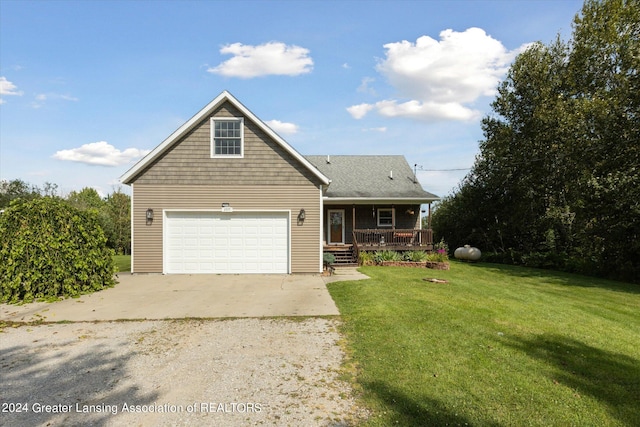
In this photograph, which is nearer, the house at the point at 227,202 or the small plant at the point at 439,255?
the house at the point at 227,202

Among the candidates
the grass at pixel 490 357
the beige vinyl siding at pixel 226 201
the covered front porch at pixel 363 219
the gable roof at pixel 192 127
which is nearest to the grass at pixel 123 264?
the beige vinyl siding at pixel 226 201

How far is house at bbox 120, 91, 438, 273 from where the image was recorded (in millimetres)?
12953

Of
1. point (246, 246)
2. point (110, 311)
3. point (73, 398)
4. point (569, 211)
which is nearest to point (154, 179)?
point (246, 246)

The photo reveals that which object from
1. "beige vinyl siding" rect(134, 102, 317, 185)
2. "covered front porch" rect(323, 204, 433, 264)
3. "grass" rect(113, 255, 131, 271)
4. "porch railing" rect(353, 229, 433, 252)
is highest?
"beige vinyl siding" rect(134, 102, 317, 185)

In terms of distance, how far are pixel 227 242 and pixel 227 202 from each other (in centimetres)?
146

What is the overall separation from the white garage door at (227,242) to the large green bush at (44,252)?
3482 millimetres

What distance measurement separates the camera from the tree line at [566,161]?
14.9 meters

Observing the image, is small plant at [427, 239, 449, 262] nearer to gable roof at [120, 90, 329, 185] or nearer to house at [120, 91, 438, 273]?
house at [120, 91, 438, 273]

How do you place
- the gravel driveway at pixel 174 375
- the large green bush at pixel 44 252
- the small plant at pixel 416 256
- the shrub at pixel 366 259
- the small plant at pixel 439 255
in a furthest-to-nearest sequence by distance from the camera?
the small plant at pixel 439 255
the small plant at pixel 416 256
the shrub at pixel 366 259
the large green bush at pixel 44 252
the gravel driveway at pixel 174 375

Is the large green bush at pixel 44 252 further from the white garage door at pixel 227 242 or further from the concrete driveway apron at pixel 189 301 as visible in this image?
the white garage door at pixel 227 242

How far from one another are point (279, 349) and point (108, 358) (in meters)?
2.35

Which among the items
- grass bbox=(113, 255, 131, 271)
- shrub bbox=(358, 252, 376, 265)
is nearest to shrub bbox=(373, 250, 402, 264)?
shrub bbox=(358, 252, 376, 265)

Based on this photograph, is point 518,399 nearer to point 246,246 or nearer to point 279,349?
point 279,349

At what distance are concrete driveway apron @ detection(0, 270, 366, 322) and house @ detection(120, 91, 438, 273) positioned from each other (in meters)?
1.33
